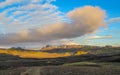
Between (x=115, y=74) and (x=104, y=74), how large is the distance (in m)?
2.33

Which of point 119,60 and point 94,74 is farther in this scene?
point 119,60

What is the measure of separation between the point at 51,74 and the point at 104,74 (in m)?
11.6

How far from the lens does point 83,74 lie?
6231 centimetres

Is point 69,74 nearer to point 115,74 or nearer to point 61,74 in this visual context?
point 61,74

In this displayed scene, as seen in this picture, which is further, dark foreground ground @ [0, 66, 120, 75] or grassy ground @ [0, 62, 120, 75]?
grassy ground @ [0, 62, 120, 75]

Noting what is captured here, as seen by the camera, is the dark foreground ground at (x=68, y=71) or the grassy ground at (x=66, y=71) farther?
the grassy ground at (x=66, y=71)

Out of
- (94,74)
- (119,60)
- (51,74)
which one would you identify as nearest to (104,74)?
(94,74)

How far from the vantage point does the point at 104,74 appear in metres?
61.3

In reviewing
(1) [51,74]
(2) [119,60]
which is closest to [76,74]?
(1) [51,74]

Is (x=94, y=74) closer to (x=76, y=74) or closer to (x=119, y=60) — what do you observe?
(x=76, y=74)

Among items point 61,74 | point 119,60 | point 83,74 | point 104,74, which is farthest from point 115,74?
point 119,60

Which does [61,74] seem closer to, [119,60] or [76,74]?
[76,74]

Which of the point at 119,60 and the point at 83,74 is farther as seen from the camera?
the point at 119,60

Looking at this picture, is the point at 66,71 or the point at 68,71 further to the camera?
the point at 66,71
